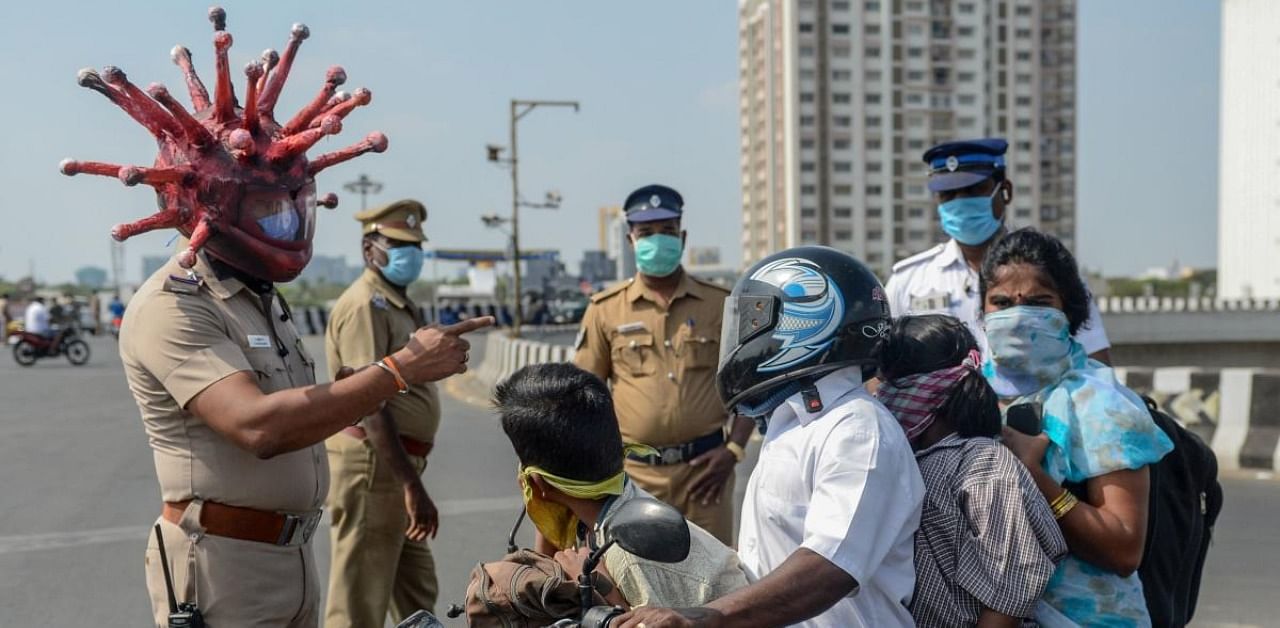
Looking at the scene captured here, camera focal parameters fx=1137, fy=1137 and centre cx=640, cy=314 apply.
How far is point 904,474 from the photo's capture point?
2.07m

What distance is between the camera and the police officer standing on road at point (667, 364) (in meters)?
4.62

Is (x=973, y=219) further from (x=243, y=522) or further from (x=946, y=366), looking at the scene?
(x=243, y=522)

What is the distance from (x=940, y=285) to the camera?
14.9 feet

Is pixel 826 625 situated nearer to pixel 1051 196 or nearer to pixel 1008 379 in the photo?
pixel 1008 379

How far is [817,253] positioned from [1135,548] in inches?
38.7

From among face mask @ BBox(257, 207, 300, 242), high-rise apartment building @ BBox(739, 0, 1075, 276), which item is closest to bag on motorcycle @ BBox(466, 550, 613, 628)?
face mask @ BBox(257, 207, 300, 242)

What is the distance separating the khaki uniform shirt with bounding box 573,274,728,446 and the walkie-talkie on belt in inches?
86.0

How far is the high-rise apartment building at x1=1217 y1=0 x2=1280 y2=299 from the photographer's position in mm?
85938

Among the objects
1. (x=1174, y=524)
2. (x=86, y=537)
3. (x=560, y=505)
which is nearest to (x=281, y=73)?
(x=560, y=505)

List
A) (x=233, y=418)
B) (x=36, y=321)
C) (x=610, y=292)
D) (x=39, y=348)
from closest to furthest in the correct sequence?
1. (x=233, y=418)
2. (x=610, y=292)
3. (x=39, y=348)
4. (x=36, y=321)

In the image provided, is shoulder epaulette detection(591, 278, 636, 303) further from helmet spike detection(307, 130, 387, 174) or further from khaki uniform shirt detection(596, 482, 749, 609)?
khaki uniform shirt detection(596, 482, 749, 609)

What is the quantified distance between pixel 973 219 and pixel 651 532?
3.07m

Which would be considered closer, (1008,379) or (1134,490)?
(1134,490)

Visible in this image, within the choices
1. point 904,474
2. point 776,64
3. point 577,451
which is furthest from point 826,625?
point 776,64
